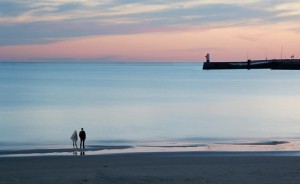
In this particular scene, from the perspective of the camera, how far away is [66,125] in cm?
3228

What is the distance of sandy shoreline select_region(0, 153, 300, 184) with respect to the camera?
12133 millimetres

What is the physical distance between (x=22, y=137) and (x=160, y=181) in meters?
16.2

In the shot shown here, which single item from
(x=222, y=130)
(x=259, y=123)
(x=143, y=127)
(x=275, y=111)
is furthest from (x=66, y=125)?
(x=275, y=111)

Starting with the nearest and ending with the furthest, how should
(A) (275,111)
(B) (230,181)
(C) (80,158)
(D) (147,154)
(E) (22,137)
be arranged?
(B) (230,181), (C) (80,158), (D) (147,154), (E) (22,137), (A) (275,111)

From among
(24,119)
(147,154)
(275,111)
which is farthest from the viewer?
(275,111)

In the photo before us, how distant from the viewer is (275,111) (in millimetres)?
43406

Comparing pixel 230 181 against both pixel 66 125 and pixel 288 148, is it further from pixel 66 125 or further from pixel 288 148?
pixel 66 125

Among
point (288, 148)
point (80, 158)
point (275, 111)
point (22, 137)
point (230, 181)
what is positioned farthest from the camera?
point (275, 111)

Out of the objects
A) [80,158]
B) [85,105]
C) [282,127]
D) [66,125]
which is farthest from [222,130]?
[85,105]

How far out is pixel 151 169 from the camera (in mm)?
13844

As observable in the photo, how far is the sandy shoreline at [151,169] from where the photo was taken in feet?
39.8

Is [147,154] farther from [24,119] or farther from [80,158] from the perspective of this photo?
[24,119]

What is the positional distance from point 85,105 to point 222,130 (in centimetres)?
2251

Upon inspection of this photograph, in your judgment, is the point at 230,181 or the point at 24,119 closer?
the point at 230,181
